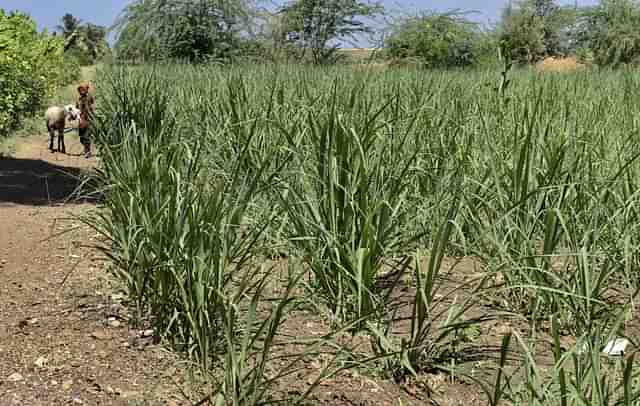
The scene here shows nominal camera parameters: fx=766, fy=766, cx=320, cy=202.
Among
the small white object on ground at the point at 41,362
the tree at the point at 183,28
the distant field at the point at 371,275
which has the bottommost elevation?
the small white object on ground at the point at 41,362

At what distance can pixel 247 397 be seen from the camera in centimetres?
207

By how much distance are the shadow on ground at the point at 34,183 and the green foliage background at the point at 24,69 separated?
1.21m

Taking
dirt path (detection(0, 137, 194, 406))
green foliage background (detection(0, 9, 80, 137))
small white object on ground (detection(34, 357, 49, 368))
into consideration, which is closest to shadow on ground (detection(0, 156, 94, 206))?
green foliage background (detection(0, 9, 80, 137))

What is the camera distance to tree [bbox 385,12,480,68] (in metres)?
20.7

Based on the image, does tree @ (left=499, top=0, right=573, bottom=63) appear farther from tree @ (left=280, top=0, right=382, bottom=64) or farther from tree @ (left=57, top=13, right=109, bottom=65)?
tree @ (left=57, top=13, right=109, bottom=65)

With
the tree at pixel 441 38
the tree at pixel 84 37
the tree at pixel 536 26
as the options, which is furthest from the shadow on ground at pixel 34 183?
the tree at pixel 84 37

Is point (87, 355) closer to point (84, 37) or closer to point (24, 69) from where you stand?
point (24, 69)

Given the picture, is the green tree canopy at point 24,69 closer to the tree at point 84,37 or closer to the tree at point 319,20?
the tree at point 319,20

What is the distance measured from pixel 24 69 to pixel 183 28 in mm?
6800

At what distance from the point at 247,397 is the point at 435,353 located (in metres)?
0.71

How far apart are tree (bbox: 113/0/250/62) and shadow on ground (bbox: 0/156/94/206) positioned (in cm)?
937

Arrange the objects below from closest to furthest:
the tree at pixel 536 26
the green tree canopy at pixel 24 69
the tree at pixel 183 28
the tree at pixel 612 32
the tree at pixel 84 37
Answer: the green tree canopy at pixel 24 69, the tree at pixel 183 28, the tree at pixel 612 32, the tree at pixel 536 26, the tree at pixel 84 37

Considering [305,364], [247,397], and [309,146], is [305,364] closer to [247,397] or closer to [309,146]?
[247,397]

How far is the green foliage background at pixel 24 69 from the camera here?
33.4 ft
